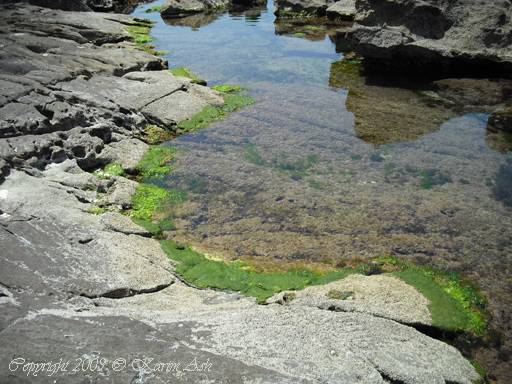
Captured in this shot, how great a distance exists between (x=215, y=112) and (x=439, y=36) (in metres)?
13.6

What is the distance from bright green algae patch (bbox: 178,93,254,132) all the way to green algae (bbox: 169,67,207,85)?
7.09 feet

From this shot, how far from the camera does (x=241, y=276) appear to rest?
1143cm

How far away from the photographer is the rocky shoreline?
6.96 meters

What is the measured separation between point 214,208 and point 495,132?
12.8 m

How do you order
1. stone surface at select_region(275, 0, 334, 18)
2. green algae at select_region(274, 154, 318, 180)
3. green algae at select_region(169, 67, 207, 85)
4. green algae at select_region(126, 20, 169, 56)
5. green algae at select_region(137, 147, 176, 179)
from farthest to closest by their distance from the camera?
stone surface at select_region(275, 0, 334, 18) → green algae at select_region(126, 20, 169, 56) → green algae at select_region(169, 67, 207, 85) → green algae at select_region(137, 147, 176, 179) → green algae at select_region(274, 154, 318, 180)

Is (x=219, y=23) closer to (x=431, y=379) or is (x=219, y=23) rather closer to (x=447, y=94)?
(x=447, y=94)

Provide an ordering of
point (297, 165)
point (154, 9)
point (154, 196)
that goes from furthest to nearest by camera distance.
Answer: point (154, 9) → point (297, 165) → point (154, 196)

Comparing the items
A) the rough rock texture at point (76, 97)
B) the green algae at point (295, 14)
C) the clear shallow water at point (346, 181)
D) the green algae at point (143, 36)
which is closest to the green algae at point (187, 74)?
the rough rock texture at point (76, 97)

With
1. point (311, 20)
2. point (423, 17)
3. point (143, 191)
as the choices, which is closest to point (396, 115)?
point (423, 17)

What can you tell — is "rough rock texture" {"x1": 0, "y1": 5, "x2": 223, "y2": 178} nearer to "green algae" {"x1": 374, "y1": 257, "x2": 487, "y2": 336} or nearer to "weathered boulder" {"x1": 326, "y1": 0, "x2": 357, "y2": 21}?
"green algae" {"x1": 374, "y1": 257, "x2": 487, "y2": 336}

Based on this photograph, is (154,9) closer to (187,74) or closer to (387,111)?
(187,74)

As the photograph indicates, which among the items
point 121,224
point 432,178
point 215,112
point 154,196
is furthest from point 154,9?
point 121,224

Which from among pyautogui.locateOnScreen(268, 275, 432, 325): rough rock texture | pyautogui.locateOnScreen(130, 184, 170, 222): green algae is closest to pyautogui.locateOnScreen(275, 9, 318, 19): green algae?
pyautogui.locateOnScreen(130, 184, 170, 222): green algae

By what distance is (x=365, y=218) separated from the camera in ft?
45.1
